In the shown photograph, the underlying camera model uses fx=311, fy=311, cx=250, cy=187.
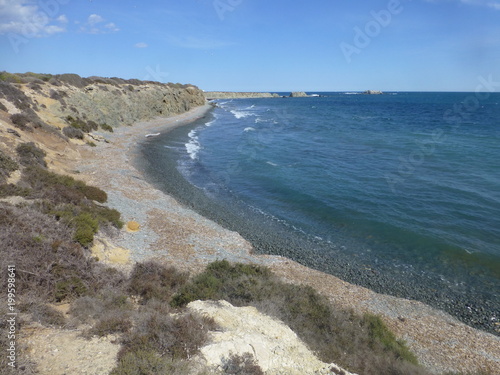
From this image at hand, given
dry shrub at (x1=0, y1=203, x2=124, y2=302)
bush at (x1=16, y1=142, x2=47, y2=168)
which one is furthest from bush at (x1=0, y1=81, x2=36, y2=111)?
dry shrub at (x1=0, y1=203, x2=124, y2=302)

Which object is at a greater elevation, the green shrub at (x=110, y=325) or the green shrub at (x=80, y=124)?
the green shrub at (x=80, y=124)

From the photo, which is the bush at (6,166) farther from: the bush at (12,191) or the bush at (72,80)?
the bush at (72,80)

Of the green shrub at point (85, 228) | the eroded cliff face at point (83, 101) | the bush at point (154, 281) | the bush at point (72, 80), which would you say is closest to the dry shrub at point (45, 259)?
the green shrub at point (85, 228)

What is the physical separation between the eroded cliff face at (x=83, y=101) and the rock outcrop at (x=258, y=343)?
28.2 metres

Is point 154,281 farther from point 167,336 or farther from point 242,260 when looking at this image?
point 242,260

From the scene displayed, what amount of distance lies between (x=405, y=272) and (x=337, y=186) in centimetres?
1231

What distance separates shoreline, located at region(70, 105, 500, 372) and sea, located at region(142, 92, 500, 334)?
3.87 ft

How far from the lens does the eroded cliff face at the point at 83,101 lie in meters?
33.3

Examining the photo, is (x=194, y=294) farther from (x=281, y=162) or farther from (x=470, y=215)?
(x=281, y=162)

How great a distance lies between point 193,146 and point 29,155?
26.1m


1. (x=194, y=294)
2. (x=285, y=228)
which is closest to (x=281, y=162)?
(x=285, y=228)

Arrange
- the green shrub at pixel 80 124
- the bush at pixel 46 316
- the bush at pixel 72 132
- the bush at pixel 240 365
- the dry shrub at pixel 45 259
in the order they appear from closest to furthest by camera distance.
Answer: the bush at pixel 240 365, the bush at pixel 46 316, the dry shrub at pixel 45 259, the bush at pixel 72 132, the green shrub at pixel 80 124

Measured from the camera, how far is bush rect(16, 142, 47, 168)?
734 inches

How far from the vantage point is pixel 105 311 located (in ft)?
25.8
